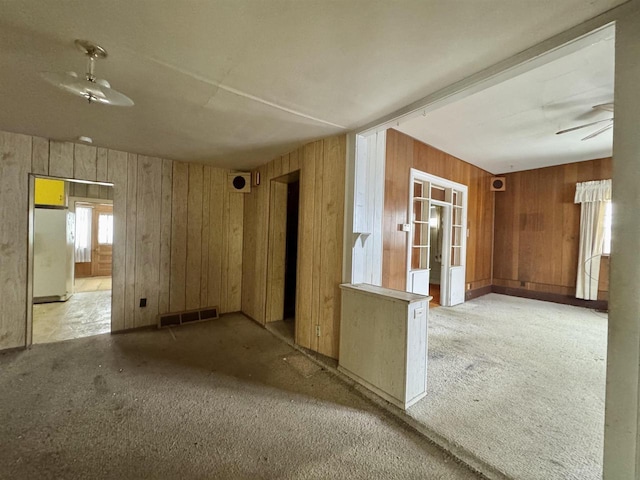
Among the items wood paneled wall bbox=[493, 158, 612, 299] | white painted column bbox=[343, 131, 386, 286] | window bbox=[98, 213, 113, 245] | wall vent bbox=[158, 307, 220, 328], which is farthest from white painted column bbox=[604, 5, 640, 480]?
window bbox=[98, 213, 113, 245]

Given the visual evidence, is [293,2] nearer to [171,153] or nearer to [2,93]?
[2,93]

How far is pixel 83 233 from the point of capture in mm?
7254

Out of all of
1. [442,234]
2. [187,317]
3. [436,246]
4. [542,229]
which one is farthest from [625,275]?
[436,246]

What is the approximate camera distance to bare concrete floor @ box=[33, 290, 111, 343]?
332 cm

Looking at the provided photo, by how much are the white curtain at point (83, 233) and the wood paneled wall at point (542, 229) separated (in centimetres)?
1053

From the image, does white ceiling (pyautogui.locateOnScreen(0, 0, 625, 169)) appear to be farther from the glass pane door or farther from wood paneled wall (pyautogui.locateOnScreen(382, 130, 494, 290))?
the glass pane door

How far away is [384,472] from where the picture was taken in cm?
144

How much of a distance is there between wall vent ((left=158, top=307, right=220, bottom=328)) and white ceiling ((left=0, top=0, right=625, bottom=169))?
2547 millimetres

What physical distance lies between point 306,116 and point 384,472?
2531mm

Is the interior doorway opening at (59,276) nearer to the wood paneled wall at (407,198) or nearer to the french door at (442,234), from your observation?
the wood paneled wall at (407,198)

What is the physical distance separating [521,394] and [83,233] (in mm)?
9722

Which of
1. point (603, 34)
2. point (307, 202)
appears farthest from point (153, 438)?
point (603, 34)

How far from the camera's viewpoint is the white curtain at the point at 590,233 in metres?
Answer: 4.76

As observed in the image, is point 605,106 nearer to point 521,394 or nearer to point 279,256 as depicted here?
point 521,394
